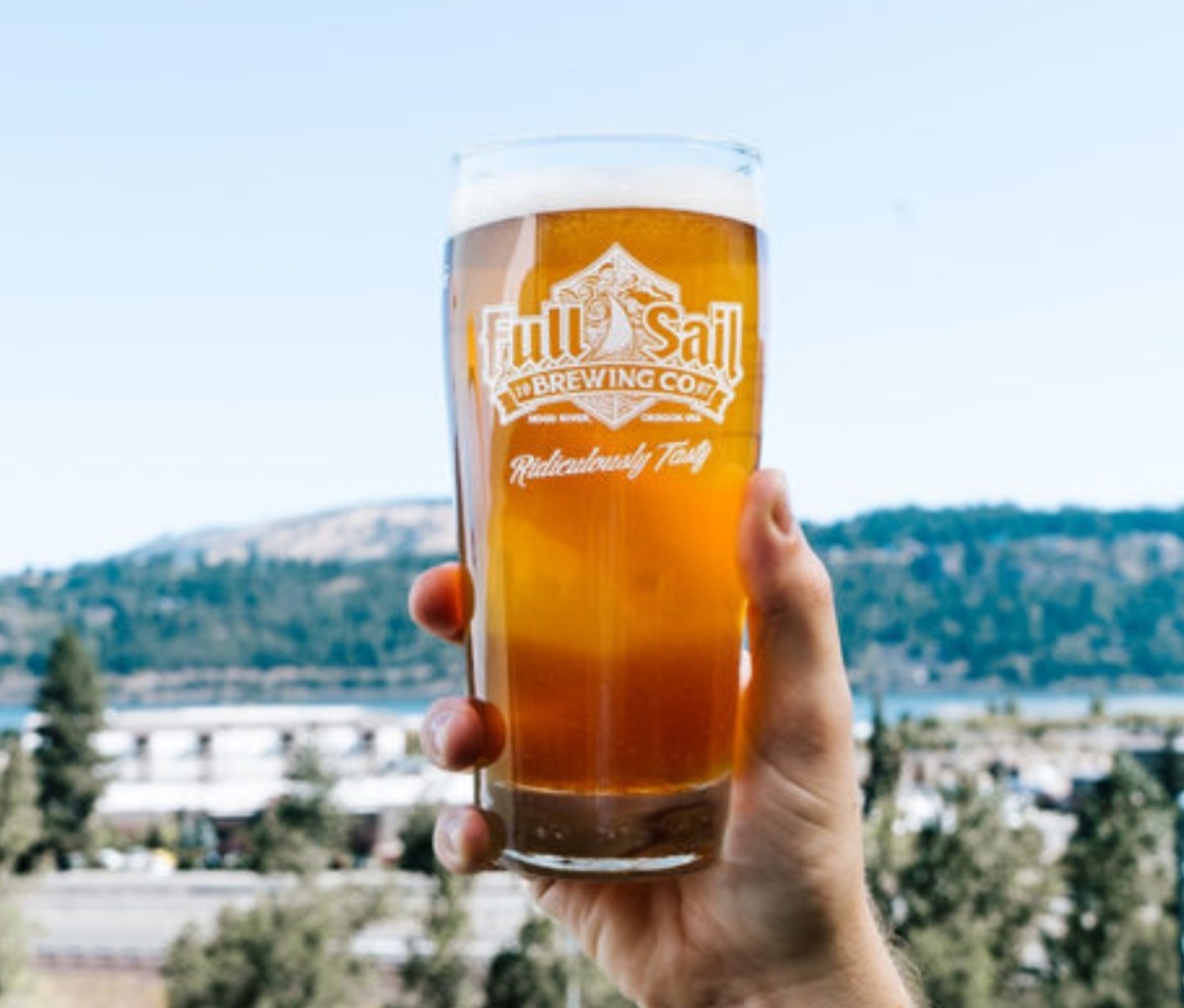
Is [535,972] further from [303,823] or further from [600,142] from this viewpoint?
[600,142]

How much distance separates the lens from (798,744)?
Answer: 42.7 inches

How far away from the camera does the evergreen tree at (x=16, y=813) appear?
77.5ft

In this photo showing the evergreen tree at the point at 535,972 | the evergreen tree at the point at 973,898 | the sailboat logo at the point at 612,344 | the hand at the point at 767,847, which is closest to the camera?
the sailboat logo at the point at 612,344

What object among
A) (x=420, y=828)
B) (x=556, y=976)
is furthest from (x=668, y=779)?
(x=420, y=828)

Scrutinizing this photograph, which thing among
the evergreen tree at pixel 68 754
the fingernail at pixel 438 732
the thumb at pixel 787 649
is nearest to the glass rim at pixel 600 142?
the thumb at pixel 787 649

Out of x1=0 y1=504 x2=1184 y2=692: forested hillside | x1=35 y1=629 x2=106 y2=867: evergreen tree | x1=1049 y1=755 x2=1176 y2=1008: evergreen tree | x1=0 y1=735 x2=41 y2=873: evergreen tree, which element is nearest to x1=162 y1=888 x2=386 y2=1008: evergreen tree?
x1=0 y1=735 x2=41 y2=873: evergreen tree

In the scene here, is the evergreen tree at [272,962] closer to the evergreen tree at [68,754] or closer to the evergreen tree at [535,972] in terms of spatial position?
the evergreen tree at [535,972]

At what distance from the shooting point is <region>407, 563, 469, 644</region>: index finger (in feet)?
3.94

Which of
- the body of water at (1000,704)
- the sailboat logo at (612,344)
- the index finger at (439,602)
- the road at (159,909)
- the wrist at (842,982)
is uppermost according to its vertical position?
the sailboat logo at (612,344)

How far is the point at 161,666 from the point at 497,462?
222ft

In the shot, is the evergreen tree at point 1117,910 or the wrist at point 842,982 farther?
the evergreen tree at point 1117,910

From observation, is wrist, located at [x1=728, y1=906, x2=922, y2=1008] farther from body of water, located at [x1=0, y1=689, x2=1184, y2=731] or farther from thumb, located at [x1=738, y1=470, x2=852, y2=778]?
body of water, located at [x1=0, y1=689, x2=1184, y2=731]

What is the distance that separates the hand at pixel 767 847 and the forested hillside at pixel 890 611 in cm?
5043

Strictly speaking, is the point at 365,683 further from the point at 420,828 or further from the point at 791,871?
the point at 791,871
